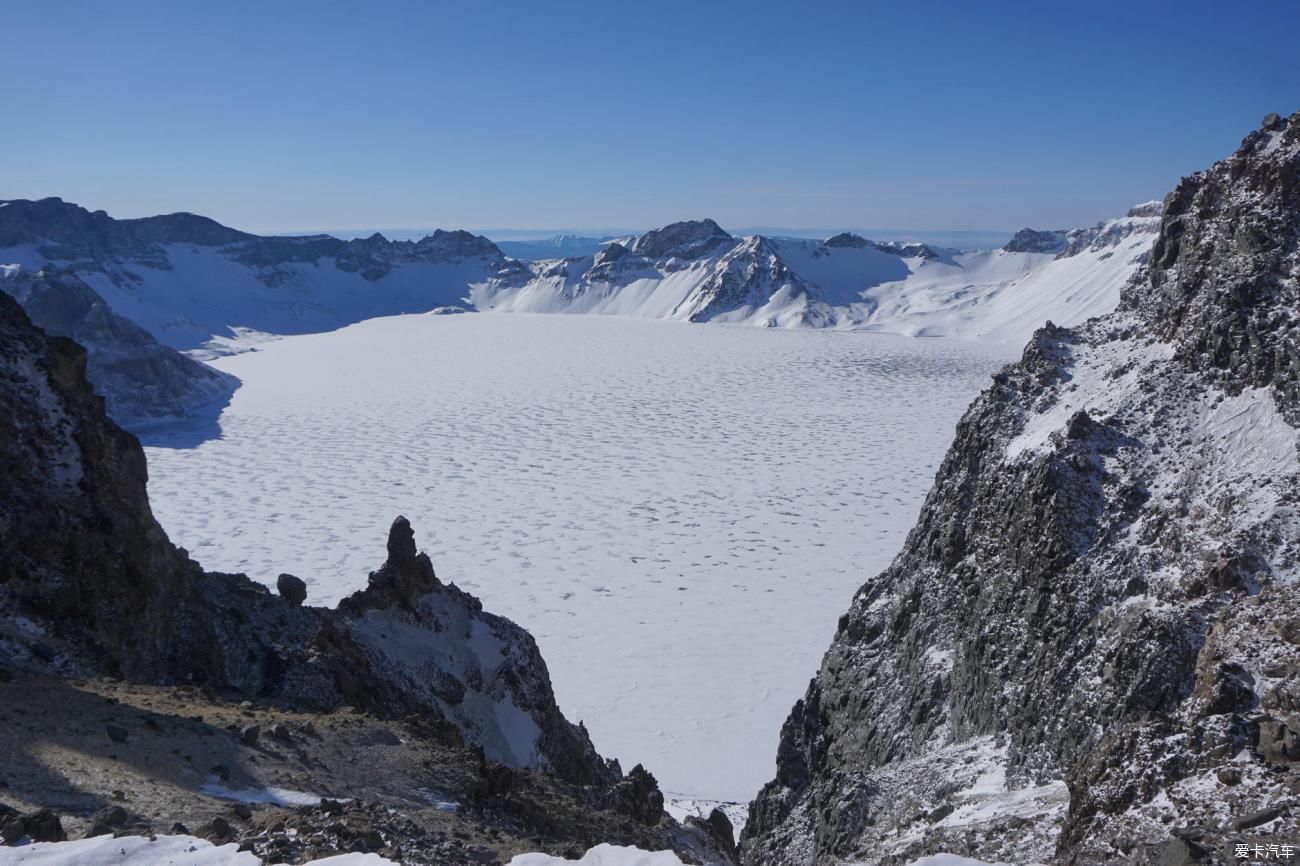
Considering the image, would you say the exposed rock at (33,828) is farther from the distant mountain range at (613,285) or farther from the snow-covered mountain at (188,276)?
the snow-covered mountain at (188,276)

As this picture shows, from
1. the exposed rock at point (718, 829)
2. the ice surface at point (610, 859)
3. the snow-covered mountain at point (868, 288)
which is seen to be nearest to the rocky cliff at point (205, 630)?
the exposed rock at point (718, 829)

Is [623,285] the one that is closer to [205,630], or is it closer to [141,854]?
[205,630]

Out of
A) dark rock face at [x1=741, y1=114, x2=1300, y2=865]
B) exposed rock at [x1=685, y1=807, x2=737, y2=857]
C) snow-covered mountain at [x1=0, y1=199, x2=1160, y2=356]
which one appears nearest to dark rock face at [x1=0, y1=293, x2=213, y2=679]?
exposed rock at [x1=685, y1=807, x2=737, y2=857]

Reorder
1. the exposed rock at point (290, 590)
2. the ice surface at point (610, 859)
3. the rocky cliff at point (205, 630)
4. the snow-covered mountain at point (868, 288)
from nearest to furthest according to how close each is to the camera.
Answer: the ice surface at point (610, 859) < the rocky cliff at point (205, 630) < the exposed rock at point (290, 590) < the snow-covered mountain at point (868, 288)

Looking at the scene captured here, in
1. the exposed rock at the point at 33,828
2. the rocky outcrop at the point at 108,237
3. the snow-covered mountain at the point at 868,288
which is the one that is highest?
the rocky outcrop at the point at 108,237

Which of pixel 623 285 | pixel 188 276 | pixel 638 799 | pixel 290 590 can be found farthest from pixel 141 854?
pixel 188 276

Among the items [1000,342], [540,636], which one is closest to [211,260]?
[1000,342]

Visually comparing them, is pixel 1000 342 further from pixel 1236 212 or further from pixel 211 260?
pixel 211 260
